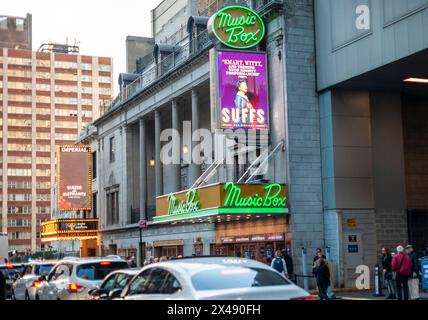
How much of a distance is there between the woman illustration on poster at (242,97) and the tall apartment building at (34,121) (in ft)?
411

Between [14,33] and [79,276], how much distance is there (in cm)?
16083

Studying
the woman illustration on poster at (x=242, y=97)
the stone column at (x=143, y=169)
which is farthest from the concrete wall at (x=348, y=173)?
the stone column at (x=143, y=169)

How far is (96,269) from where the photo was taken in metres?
19.5

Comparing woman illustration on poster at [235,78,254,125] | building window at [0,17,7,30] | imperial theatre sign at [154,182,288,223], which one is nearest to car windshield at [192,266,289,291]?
imperial theatre sign at [154,182,288,223]

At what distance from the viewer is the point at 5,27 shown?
558 feet

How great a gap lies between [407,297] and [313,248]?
8.99 m

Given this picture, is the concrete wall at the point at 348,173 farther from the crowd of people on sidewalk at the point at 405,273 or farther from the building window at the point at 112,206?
the building window at the point at 112,206

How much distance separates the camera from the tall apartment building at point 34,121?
15300 cm

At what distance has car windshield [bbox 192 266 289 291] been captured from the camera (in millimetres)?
10711

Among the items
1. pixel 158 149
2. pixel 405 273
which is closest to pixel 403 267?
pixel 405 273

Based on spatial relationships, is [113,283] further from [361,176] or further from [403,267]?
[361,176]

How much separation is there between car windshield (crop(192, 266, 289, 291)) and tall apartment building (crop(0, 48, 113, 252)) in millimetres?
144799

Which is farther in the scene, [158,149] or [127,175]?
[127,175]
